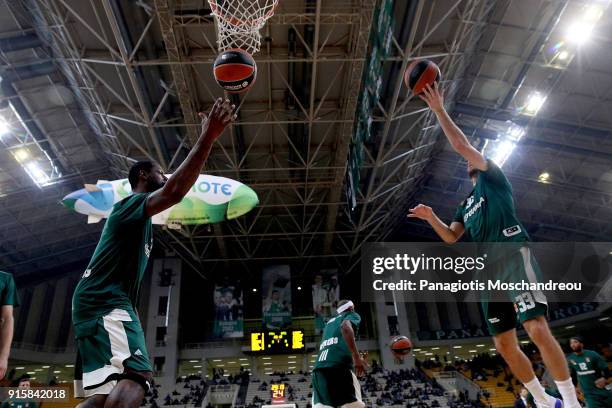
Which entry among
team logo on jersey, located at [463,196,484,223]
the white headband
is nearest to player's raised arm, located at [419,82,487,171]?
team logo on jersey, located at [463,196,484,223]

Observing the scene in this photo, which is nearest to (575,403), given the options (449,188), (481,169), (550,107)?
(481,169)

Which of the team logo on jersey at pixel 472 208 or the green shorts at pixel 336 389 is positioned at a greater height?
the team logo on jersey at pixel 472 208

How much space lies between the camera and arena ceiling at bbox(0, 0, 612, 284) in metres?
13.4

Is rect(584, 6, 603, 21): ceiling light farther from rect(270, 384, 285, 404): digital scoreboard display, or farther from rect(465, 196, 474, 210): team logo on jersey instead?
rect(270, 384, 285, 404): digital scoreboard display

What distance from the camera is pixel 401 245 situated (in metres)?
34.0

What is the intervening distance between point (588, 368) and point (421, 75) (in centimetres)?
525

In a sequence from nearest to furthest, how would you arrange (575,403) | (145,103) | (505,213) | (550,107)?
→ 1. (575,403)
2. (505,213)
3. (145,103)
4. (550,107)

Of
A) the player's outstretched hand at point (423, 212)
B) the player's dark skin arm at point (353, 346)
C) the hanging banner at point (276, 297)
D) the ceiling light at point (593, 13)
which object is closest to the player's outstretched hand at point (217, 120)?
the player's outstretched hand at point (423, 212)

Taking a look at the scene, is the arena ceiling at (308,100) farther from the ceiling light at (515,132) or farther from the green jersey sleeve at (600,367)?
the green jersey sleeve at (600,367)

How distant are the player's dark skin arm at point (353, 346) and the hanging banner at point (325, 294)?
22581 mm

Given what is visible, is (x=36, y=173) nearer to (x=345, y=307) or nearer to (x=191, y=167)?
(x=345, y=307)

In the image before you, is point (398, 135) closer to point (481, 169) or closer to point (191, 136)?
point (191, 136)

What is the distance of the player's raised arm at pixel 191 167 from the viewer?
8.23ft

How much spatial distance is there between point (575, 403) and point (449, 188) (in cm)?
2366
